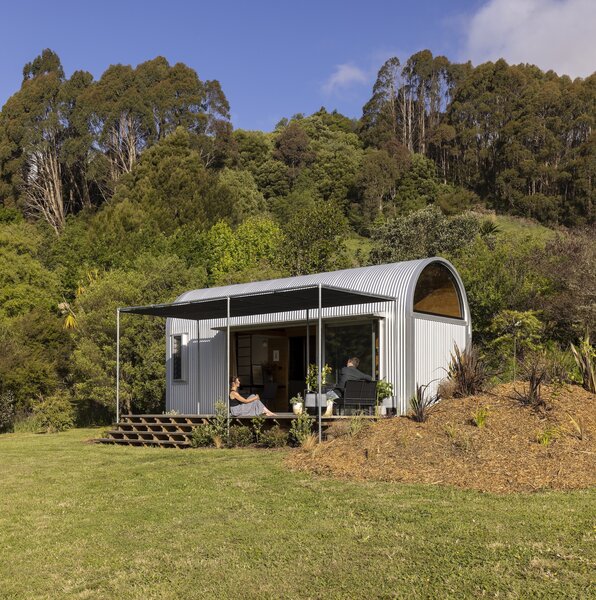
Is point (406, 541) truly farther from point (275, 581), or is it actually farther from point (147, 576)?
point (147, 576)

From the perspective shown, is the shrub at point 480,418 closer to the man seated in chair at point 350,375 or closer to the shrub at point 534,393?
the shrub at point 534,393

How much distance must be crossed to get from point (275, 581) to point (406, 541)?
1.25 metres

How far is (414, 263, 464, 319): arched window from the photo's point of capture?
1463 cm

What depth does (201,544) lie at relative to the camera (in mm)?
6113

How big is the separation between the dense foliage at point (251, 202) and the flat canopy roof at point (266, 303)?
514 cm

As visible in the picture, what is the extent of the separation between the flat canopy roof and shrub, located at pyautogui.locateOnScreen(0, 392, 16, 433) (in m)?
7.76

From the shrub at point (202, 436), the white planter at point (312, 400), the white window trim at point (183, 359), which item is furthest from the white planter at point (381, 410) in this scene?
the white window trim at point (183, 359)

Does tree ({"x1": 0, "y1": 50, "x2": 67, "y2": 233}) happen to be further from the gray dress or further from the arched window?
the gray dress

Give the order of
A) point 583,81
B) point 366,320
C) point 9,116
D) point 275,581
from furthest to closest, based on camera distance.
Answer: point 583,81
point 9,116
point 366,320
point 275,581

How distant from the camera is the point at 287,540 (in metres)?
6.07

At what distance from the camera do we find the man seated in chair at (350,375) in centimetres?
1369

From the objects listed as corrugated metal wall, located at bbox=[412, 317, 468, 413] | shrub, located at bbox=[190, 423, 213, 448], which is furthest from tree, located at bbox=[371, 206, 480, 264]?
shrub, located at bbox=[190, 423, 213, 448]

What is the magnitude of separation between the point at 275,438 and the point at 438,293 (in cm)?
520

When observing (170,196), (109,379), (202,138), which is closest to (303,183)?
(202,138)
